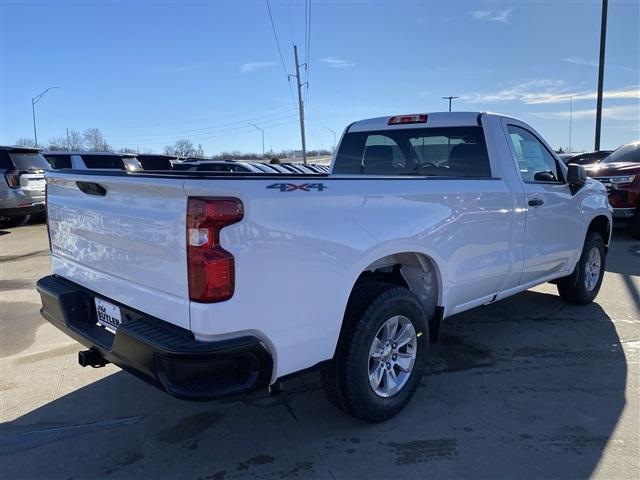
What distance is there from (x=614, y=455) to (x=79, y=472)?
302 cm

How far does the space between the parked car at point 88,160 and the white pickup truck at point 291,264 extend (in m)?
11.0

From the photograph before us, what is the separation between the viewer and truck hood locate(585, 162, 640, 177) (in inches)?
408

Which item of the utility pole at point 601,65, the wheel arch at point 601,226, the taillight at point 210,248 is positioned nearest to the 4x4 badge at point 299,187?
the taillight at point 210,248

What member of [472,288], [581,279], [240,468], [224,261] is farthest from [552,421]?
[581,279]

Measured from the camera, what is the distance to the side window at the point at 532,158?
4669mm

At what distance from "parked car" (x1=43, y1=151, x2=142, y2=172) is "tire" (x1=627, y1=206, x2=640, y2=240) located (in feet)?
38.0

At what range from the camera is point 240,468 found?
2908mm

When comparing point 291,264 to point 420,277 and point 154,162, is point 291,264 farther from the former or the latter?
point 154,162

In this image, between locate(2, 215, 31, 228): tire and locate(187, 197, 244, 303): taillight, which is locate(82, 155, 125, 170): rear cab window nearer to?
locate(2, 215, 31, 228): tire

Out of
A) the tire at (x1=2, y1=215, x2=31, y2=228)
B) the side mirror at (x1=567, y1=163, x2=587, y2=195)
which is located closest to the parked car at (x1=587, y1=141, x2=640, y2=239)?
the side mirror at (x1=567, y1=163, x2=587, y2=195)

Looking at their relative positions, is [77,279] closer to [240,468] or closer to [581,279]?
[240,468]

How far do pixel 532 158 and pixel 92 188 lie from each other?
12.5 feet

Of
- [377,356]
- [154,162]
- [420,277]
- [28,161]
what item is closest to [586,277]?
[420,277]

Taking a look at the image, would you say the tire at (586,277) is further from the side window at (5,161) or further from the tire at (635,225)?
the side window at (5,161)
